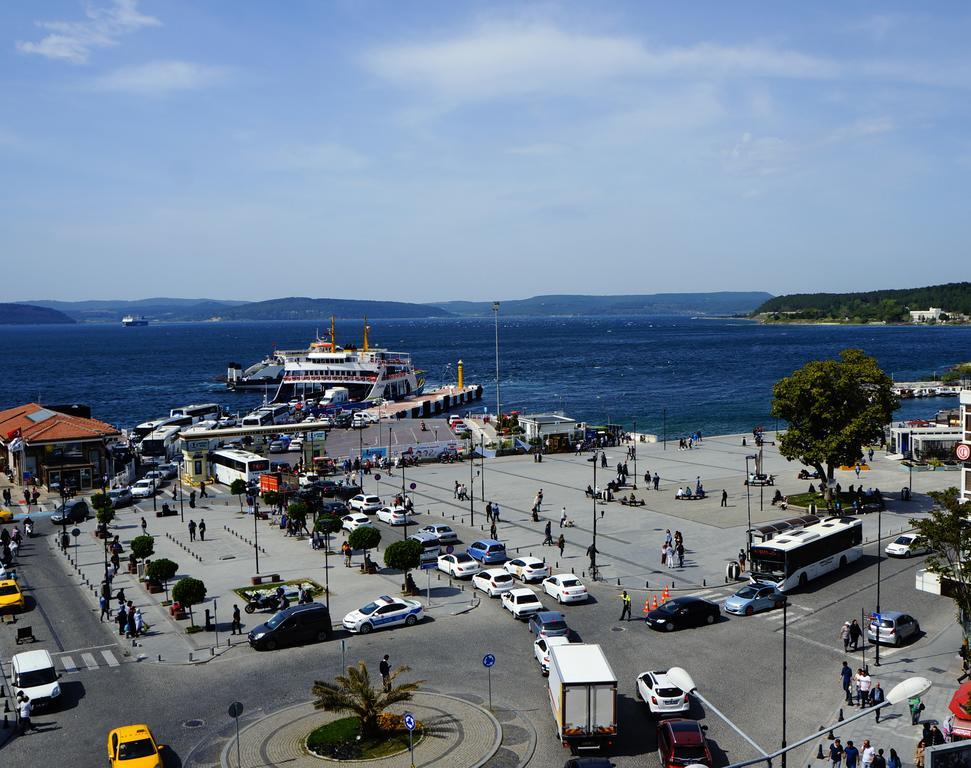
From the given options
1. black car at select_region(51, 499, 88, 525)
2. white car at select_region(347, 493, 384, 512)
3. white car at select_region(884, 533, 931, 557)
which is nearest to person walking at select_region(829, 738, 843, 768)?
white car at select_region(884, 533, 931, 557)

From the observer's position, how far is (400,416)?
99812 millimetres

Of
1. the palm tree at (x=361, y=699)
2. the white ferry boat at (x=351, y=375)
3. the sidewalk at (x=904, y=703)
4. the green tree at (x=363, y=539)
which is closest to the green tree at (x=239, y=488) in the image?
the green tree at (x=363, y=539)

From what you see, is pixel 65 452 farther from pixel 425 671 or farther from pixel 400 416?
pixel 400 416

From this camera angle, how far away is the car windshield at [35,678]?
21969 mm

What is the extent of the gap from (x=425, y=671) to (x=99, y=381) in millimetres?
147911

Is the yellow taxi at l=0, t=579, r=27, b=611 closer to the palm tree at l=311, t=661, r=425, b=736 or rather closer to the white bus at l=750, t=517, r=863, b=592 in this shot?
the palm tree at l=311, t=661, r=425, b=736

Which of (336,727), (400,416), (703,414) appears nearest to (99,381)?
(400,416)

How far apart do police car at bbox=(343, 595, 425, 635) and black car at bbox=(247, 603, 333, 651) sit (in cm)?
88

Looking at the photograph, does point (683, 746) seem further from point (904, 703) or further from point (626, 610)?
point (626, 610)

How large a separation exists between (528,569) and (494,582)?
1.82 meters

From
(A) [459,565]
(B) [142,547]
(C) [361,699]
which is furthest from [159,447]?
(C) [361,699]

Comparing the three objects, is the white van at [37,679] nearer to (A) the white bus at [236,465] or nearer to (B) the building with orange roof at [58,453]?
(A) the white bus at [236,465]

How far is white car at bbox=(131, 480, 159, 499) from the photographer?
51.9 metres

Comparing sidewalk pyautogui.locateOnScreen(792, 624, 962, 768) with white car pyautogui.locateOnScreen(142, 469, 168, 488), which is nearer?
sidewalk pyautogui.locateOnScreen(792, 624, 962, 768)
